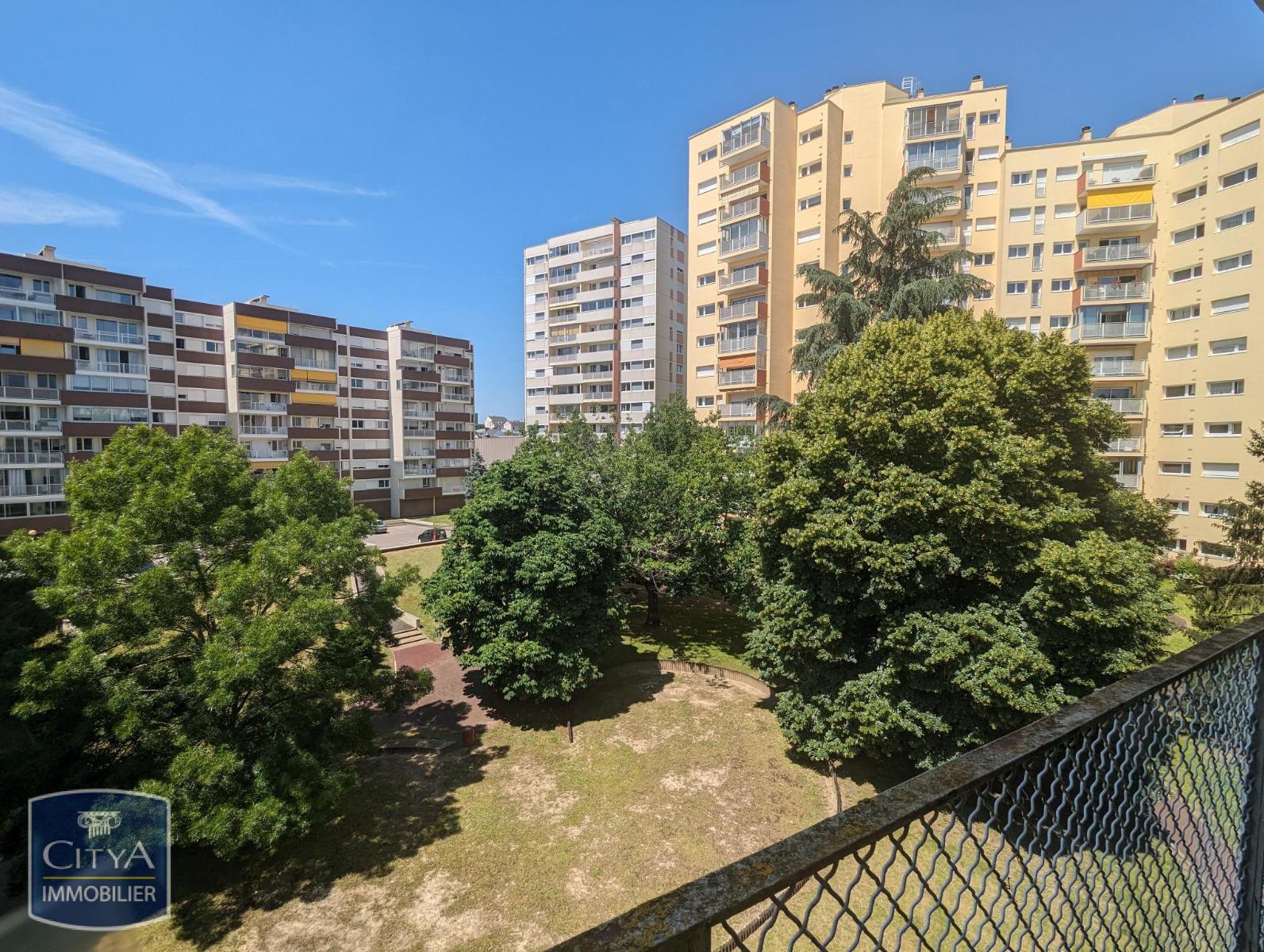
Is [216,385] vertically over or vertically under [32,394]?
over

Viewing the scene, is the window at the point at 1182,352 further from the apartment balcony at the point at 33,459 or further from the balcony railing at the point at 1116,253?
the apartment balcony at the point at 33,459

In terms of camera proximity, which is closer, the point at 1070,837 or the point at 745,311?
the point at 1070,837

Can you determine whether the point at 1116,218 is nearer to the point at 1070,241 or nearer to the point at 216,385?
the point at 1070,241

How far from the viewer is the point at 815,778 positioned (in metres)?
15.0

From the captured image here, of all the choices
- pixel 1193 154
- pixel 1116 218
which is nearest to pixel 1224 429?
pixel 1116 218

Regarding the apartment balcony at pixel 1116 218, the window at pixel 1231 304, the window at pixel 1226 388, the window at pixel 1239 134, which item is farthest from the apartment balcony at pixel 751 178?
the window at pixel 1226 388

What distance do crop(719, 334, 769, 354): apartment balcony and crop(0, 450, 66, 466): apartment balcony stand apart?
136ft

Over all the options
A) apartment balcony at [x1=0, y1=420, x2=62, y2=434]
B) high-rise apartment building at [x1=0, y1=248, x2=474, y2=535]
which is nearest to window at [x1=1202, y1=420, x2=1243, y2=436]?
high-rise apartment building at [x1=0, y1=248, x2=474, y2=535]

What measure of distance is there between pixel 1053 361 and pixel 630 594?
65.2ft

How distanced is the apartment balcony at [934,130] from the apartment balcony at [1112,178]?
24.0 ft

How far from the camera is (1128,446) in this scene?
107 feet

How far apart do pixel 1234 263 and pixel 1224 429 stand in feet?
26.7

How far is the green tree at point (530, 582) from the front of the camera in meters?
17.1

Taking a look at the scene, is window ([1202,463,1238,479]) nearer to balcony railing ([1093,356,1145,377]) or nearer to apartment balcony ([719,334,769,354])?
balcony railing ([1093,356,1145,377])
